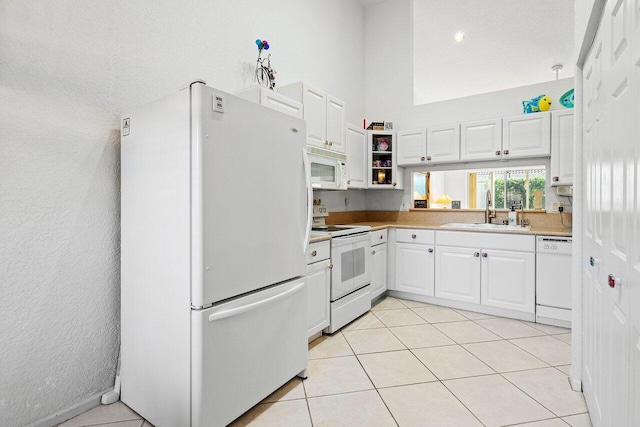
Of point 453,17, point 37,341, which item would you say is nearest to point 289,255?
point 37,341

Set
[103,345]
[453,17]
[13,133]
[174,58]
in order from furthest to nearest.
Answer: [453,17] < [174,58] < [103,345] < [13,133]

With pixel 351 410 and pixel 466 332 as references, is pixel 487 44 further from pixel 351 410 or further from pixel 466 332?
pixel 351 410

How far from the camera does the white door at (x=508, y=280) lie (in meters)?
3.14

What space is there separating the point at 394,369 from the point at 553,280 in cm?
180

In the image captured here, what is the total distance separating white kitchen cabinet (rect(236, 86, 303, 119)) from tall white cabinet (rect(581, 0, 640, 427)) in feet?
6.12

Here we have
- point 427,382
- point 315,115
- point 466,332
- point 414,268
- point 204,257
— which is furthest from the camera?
point 414,268

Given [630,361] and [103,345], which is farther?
[103,345]

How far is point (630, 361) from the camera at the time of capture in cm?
103

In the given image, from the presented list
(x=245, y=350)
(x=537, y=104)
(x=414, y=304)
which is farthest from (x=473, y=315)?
(x=245, y=350)

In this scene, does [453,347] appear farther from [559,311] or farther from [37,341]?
[37,341]

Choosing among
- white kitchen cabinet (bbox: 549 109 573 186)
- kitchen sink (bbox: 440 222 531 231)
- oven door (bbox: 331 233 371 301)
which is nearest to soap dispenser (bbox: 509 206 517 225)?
kitchen sink (bbox: 440 222 531 231)

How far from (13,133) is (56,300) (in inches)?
32.9

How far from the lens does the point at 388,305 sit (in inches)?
144

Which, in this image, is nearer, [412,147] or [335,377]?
[335,377]
